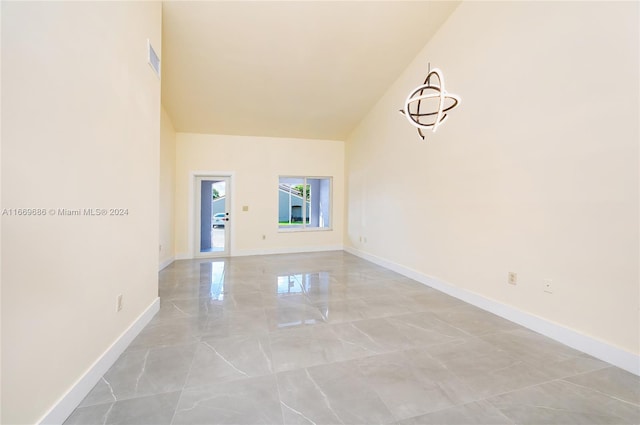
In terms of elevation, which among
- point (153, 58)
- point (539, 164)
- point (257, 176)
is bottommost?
point (539, 164)

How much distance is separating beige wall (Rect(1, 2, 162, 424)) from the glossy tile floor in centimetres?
42

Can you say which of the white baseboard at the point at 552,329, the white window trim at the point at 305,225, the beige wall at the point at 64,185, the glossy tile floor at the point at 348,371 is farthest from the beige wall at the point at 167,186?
the white baseboard at the point at 552,329

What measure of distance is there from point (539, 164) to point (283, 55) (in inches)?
138

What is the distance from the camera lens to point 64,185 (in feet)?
4.70

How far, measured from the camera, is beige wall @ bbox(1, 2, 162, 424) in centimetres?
113

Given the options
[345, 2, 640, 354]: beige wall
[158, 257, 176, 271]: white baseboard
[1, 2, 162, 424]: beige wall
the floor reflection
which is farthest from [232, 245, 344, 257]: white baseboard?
[1, 2, 162, 424]: beige wall

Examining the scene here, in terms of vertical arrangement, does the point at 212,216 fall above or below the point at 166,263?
above

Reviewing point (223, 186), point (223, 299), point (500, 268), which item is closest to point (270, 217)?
point (223, 186)

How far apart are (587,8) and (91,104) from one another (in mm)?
3789

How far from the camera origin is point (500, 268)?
2.88 metres

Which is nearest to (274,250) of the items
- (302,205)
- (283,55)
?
(302,205)

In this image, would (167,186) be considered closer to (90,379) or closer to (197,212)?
(197,212)

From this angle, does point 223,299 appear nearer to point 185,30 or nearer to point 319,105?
point 185,30

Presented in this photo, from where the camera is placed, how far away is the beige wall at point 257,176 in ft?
18.6
